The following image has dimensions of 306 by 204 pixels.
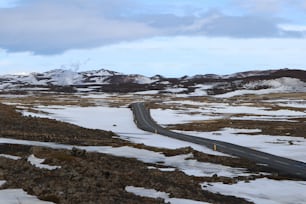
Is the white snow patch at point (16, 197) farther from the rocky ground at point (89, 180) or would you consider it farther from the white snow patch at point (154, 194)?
the white snow patch at point (154, 194)

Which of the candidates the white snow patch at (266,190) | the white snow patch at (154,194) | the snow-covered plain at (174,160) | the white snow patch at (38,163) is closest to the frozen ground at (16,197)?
the white snow patch at (154,194)

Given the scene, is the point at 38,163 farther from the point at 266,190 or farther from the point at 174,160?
the point at 174,160

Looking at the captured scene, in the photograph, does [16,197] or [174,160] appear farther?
[174,160]

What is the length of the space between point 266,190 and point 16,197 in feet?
41.3

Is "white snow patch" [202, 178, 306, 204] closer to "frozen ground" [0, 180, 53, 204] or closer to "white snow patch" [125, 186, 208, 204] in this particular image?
"white snow patch" [125, 186, 208, 204]

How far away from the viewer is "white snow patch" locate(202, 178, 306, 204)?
20.9 meters

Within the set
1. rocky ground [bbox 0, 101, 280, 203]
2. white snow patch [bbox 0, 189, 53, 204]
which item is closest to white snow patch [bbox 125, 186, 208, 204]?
rocky ground [bbox 0, 101, 280, 203]

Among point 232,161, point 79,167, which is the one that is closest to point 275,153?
point 232,161

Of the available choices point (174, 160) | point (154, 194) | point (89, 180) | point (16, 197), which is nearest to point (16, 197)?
point (16, 197)

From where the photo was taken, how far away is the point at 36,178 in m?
17.9

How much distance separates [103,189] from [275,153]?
27.3 metres

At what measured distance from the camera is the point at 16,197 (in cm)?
1438

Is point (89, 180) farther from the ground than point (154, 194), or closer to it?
farther from the ground

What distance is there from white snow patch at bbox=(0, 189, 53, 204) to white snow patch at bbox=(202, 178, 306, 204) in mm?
9256
